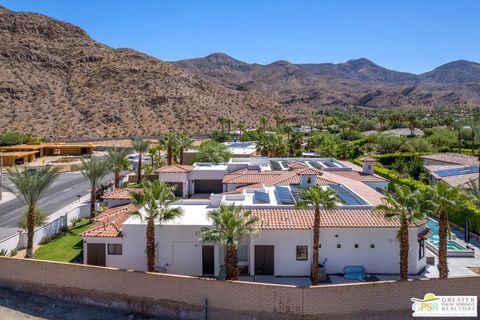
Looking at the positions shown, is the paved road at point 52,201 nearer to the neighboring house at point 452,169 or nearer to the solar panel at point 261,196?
the solar panel at point 261,196

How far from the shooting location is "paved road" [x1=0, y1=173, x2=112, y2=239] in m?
35.9

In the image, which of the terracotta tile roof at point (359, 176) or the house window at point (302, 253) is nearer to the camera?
the house window at point (302, 253)

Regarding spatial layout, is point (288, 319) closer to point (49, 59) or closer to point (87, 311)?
point (87, 311)

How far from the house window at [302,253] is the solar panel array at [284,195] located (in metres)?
4.10

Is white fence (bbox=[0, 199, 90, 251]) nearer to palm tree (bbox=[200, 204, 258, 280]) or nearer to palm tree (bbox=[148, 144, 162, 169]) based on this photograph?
palm tree (bbox=[200, 204, 258, 280])

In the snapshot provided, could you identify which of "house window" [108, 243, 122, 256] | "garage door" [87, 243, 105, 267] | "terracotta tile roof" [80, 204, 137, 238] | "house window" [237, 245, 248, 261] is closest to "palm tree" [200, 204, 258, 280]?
"house window" [237, 245, 248, 261]

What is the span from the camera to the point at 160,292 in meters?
21.0

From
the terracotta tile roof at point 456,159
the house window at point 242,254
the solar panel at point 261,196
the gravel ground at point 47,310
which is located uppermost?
the terracotta tile roof at point 456,159

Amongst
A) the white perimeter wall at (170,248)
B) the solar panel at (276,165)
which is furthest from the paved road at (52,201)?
the solar panel at (276,165)

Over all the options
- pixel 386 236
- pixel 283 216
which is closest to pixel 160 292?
pixel 283 216

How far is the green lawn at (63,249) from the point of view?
1095 inches

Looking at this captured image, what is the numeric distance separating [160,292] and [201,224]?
15.9ft

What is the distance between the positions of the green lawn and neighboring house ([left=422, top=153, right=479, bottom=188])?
31.6 m

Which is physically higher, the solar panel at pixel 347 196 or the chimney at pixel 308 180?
the chimney at pixel 308 180
